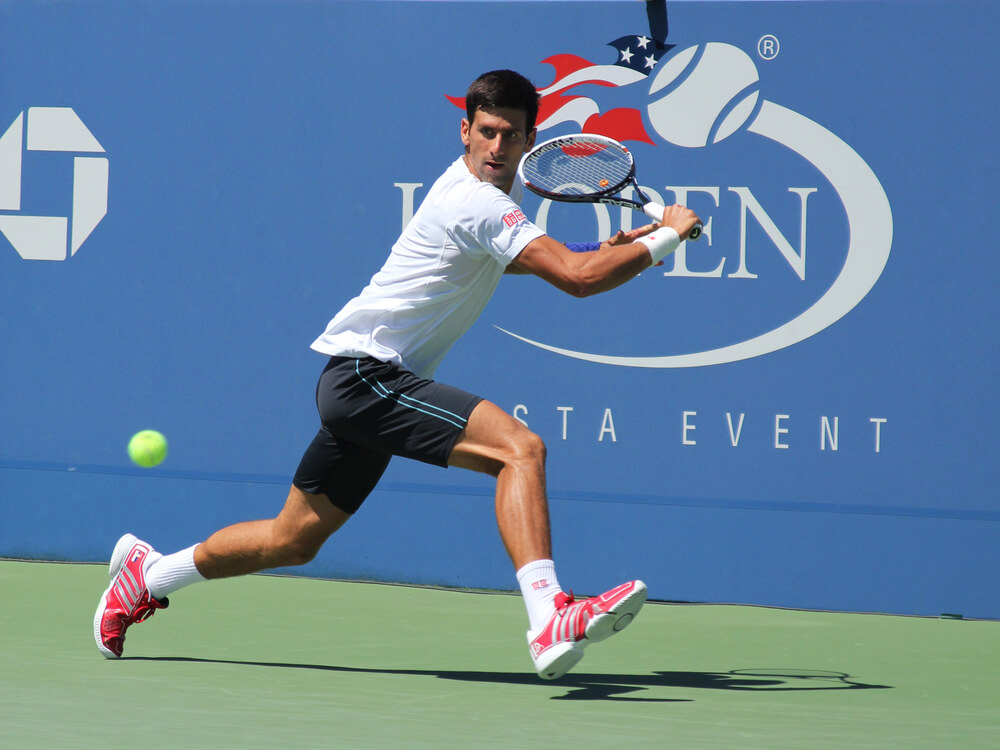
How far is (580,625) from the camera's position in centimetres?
293

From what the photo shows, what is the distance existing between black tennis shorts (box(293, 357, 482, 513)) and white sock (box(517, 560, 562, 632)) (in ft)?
1.18

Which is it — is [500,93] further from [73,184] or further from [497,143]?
[73,184]

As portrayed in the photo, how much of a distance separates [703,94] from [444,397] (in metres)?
2.03

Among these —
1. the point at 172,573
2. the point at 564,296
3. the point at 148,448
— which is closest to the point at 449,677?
the point at 172,573

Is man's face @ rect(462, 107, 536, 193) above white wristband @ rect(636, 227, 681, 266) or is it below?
above

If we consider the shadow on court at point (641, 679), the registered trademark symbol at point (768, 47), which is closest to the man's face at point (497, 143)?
the shadow on court at point (641, 679)

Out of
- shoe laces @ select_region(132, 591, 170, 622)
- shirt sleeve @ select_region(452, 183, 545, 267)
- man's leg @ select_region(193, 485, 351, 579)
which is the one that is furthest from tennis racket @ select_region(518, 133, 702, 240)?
shoe laces @ select_region(132, 591, 170, 622)

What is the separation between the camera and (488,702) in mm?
3180

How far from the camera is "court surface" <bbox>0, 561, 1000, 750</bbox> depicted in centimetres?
284

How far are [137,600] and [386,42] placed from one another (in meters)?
2.37

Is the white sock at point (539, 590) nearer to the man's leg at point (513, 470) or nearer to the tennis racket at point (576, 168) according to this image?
the man's leg at point (513, 470)

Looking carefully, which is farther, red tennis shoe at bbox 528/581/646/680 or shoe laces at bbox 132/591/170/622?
shoe laces at bbox 132/591/170/622

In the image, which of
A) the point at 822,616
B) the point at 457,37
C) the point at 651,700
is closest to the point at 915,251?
the point at 822,616

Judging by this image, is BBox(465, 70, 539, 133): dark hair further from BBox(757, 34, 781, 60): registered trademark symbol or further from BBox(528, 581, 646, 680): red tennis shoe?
BBox(757, 34, 781, 60): registered trademark symbol
